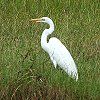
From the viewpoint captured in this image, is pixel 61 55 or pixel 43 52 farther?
pixel 43 52

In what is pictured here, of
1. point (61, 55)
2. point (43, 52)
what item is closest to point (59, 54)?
point (61, 55)

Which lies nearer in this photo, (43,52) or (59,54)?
(59,54)

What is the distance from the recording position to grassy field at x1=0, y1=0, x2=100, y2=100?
4027 mm

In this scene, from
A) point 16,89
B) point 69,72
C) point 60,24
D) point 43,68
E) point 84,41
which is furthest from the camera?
point 60,24

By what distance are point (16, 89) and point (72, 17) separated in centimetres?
252

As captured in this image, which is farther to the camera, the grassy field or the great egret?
the great egret

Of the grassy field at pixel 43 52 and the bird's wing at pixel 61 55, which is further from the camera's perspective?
the bird's wing at pixel 61 55

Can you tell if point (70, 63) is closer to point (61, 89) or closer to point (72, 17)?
point (61, 89)

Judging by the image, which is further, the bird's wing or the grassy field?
the bird's wing

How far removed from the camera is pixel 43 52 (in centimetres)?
545

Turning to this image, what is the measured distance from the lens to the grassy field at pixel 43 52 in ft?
13.2

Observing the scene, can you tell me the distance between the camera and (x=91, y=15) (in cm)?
649

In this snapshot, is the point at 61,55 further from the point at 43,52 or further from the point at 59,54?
the point at 43,52

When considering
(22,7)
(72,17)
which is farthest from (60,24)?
(22,7)
